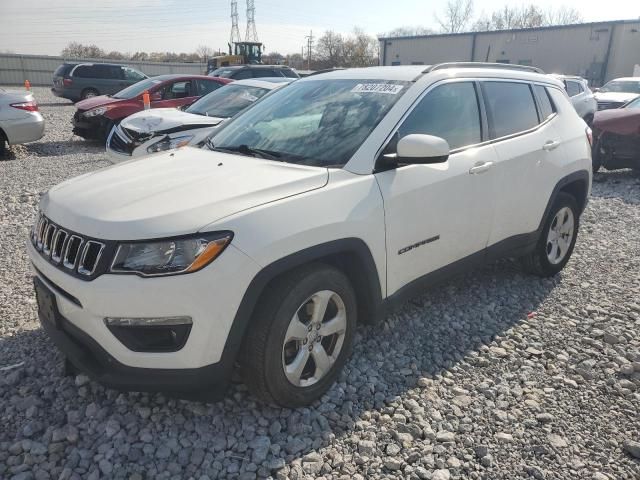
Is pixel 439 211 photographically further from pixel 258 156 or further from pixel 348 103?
pixel 258 156

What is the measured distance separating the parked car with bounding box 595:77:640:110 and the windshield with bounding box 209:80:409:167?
14.6 meters

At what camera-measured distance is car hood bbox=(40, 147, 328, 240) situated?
2346 millimetres

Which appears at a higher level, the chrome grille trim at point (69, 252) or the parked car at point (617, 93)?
the chrome grille trim at point (69, 252)

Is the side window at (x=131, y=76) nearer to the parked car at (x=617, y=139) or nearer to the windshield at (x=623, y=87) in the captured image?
the windshield at (x=623, y=87)

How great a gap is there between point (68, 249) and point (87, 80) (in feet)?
70.4

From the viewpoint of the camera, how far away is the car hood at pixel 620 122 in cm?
881

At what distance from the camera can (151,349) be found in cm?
236

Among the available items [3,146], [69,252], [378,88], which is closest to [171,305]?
[69,252]

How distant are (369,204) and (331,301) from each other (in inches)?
22.0

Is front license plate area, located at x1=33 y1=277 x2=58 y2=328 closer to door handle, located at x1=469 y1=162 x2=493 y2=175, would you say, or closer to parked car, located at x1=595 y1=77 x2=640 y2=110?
door handle, located at x1=469 y1=162 x2=493 y2=175

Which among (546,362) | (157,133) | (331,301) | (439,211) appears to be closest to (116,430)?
(331,301)

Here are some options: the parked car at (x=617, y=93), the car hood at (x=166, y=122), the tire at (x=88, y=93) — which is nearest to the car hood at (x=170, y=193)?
the car hood at (x=166, y=122)

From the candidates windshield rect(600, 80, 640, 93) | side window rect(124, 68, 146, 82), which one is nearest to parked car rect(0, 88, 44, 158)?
side window rect(124, 68, 146, 82)

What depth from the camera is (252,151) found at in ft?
10.9
